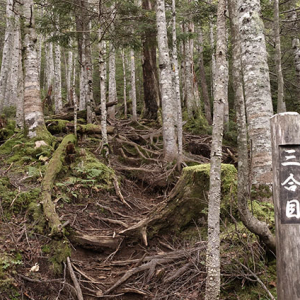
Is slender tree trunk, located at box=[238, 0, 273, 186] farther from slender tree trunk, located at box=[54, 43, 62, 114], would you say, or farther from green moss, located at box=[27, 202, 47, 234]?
slender tree trunk, located at box=[54, 43, 62, 114]

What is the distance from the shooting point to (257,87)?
16.9ft

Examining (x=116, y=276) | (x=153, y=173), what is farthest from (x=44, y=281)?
(x=153, y=173)

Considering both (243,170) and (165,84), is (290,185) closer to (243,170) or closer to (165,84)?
(243,170)

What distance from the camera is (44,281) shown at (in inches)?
149

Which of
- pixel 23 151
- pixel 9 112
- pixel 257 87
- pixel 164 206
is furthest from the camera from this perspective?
pixel 9 112

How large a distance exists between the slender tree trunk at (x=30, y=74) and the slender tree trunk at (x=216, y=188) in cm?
599

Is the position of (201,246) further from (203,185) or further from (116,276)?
(116,276)

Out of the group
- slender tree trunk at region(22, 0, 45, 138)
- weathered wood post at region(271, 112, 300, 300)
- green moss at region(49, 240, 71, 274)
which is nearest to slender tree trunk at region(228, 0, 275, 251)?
weathered wood post at region(271, 112, 300, 300)

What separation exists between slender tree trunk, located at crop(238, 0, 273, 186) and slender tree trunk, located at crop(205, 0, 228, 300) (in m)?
2.14

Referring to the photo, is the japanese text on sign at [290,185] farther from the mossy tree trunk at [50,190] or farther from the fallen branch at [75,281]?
the mossy tree trunk at [50,190]

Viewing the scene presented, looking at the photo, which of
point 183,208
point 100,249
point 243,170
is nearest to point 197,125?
point 183,208

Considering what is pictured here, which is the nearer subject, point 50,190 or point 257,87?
point 257,87

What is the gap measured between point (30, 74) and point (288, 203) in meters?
7.67

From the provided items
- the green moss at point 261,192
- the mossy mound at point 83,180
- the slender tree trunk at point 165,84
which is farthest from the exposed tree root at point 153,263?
the slender tree trunk at point 165,84
